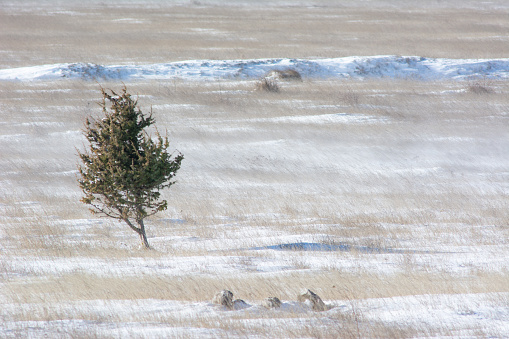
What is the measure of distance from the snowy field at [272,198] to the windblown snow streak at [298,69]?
139 mm

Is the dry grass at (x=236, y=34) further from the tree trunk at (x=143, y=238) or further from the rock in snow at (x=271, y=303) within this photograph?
the rock in snow at (x=271, y=303)

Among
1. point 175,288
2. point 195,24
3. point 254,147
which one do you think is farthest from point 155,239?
point 195,24

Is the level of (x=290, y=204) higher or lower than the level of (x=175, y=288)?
lower

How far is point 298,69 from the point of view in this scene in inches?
1241

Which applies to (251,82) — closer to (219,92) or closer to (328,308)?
(219,92)

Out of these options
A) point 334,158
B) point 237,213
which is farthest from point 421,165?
point 237,213

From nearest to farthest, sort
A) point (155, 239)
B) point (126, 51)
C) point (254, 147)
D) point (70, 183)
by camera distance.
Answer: point (155, 239)
point (70, 183)
point (254, 147)
point (126, 51)

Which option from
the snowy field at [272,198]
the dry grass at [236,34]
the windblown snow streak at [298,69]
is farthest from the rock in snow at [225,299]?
the dry grass at [236,34]

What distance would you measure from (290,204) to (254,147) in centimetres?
599

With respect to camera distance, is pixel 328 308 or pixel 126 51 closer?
pixel 328 308

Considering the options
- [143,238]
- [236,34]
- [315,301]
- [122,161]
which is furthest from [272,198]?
[236,34]

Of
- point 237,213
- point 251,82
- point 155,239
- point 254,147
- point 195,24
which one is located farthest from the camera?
point 195,24

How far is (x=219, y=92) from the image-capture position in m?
27.2

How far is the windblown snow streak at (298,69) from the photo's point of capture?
29531mm
